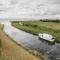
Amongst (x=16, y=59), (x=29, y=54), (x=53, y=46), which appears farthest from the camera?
(x=53, y=46)

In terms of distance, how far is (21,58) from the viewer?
141 feet

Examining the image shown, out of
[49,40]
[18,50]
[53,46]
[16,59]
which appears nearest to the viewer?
[16,59]

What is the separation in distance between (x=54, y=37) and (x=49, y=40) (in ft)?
13.9

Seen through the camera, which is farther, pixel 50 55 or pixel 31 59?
pixel 50 55

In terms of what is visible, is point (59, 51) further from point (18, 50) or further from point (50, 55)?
point (18, 50)

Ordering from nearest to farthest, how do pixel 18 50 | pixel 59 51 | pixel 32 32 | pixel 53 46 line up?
pixel 18 50 < pixel 59 51 < pixel 53 46 < pixel 32 32

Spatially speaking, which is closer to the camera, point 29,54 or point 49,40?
point 29,54

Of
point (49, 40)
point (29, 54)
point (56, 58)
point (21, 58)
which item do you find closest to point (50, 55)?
point (56, 58)

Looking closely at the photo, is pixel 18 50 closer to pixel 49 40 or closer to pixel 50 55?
pixel 50 55

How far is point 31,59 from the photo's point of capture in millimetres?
43781

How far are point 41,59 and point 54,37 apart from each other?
95.4 ft

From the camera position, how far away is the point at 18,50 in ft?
171

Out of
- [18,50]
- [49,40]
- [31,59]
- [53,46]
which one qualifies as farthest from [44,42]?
[31,59]

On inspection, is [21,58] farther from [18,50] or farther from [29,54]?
[18,50]
